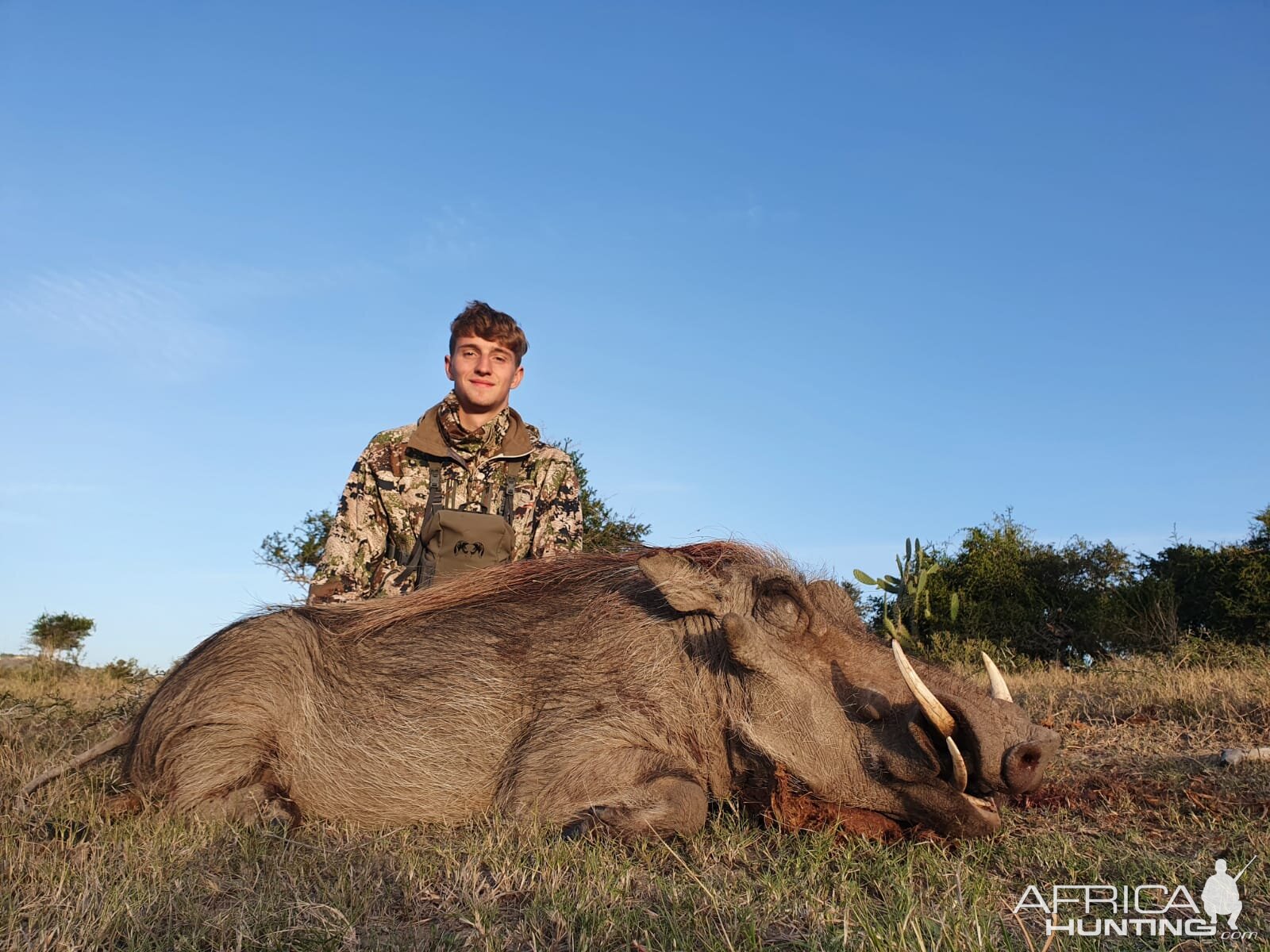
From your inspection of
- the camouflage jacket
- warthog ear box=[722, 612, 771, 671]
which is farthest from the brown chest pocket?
warthog ear box=[722, 612, 771, 671]

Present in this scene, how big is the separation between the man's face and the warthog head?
2541 mm

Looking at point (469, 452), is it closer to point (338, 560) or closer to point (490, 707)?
point (338, 560)

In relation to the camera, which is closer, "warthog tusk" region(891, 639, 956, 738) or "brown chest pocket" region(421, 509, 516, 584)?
"warthog tusk" region(891, 639, 956, 738)

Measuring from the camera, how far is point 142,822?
3.72 metres

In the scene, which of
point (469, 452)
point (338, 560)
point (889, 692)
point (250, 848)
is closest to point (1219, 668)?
point (889, 692)

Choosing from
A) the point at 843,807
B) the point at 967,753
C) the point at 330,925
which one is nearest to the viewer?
the point at 330,925

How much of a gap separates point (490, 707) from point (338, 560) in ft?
8.04

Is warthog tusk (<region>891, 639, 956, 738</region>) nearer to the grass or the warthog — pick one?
the warthog

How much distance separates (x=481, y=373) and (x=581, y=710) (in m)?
2.95

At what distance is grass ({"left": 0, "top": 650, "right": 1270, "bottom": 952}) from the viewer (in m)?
2.33

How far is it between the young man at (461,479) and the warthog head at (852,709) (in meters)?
2.30

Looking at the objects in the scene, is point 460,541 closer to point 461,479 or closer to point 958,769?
point 461,479

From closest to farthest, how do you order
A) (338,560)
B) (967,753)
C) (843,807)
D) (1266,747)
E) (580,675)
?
1. (967,753)
2. (843,807)
3. (580,675)
4. (1266,747)
5. (338,560)

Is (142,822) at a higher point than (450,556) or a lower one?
lower
